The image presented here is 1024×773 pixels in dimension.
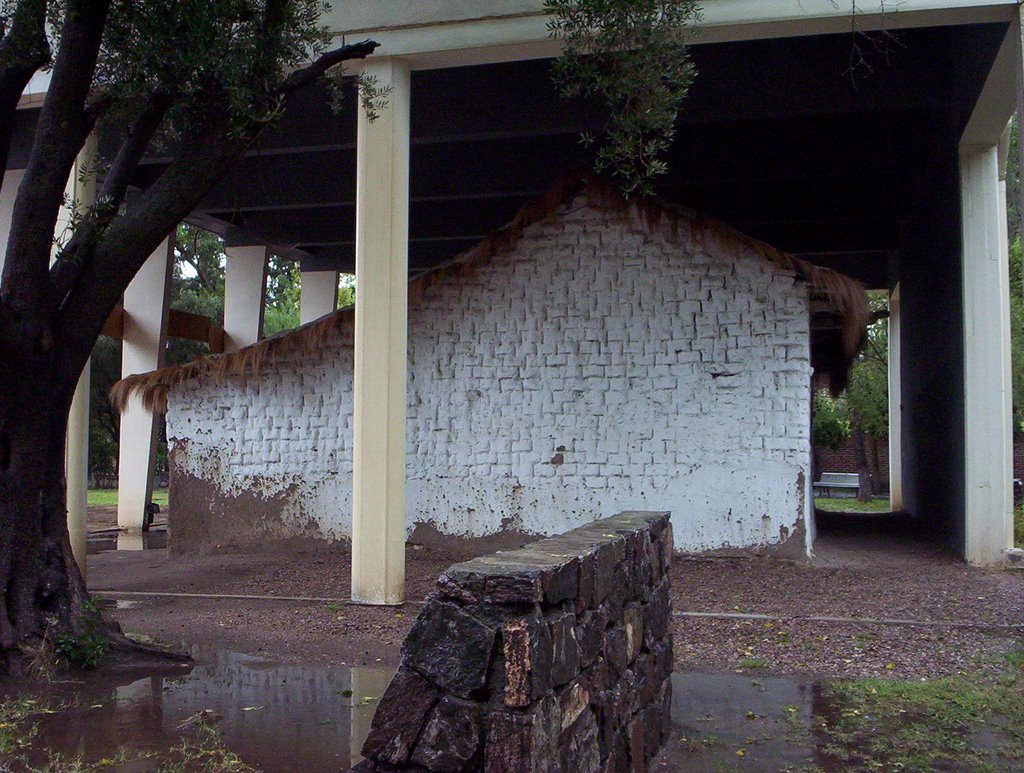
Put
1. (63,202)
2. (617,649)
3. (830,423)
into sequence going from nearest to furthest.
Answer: (617,649) < (63,202) < (830,423)

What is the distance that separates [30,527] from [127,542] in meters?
8.93

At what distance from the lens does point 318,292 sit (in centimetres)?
1977

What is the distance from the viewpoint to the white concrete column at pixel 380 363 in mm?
8273

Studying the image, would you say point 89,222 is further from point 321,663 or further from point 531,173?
point 531,173

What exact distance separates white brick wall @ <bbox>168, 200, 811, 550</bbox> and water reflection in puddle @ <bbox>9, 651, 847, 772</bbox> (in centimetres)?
420

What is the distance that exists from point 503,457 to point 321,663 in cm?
460

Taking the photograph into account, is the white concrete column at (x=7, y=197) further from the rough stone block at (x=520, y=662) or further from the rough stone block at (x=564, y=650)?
the rough stone block at (x=520, y=662)

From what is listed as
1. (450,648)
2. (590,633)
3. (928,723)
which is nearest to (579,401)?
(928,723)

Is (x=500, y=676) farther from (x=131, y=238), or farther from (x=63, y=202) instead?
(x=63, y=202)

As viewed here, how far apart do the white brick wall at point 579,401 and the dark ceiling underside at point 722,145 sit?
145cm

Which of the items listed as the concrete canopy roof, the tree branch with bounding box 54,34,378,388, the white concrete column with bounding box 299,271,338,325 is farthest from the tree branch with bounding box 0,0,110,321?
the white concrete column with bounding box 299,271,338,325

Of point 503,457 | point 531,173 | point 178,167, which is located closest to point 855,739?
point 178,167

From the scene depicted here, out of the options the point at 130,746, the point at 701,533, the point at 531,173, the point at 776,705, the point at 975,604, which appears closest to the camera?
the point at 130,746

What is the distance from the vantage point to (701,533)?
10523 millimetres
